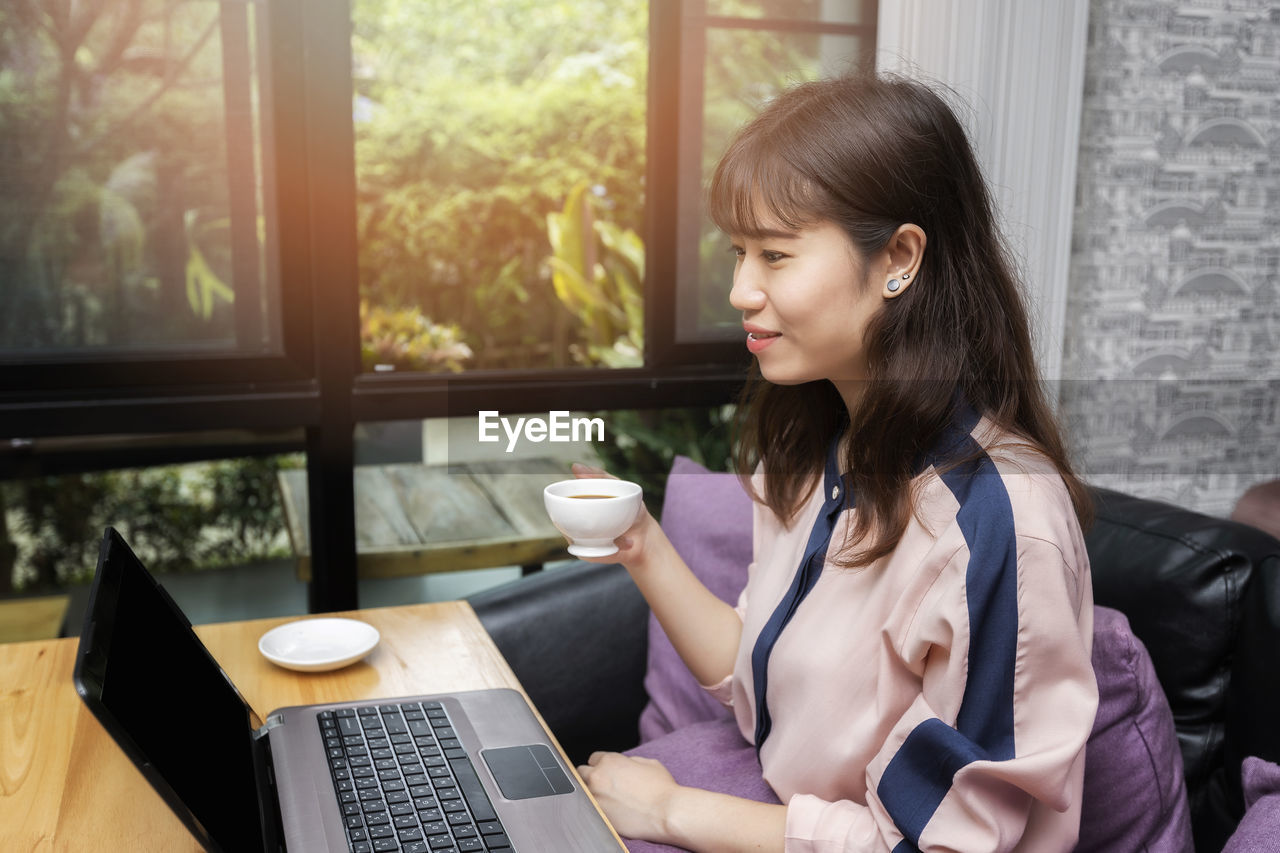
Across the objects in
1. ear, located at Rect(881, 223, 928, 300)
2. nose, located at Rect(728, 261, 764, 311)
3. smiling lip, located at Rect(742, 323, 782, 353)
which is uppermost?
ear, located at Rect(881, 223, 928, 300)

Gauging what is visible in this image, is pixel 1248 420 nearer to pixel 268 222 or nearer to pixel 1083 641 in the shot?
pixel 1083 641

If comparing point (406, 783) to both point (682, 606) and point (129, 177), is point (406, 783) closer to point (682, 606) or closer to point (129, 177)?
point (682, 606)

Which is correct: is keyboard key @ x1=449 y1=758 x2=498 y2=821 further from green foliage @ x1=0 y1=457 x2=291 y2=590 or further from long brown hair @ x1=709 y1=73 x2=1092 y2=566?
green foliage @ x1=0 y1=457 x2=291 y2=590

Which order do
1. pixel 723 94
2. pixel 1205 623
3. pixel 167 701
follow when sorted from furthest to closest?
pixel 723 94 < pixel 1205 623 < pixel 167 701

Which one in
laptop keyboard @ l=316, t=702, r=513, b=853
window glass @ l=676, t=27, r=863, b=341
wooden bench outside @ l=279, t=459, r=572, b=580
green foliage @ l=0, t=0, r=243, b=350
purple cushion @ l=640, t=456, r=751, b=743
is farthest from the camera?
wooden bench outside @ l=279, t=459, r=572, b=580

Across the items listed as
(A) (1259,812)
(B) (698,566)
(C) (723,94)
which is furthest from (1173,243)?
(A) (1259,812)

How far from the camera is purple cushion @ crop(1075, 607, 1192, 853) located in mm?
1102

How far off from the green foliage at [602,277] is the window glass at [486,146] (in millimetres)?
1001

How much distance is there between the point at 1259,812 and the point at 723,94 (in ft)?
5.79

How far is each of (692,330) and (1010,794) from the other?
155 cm

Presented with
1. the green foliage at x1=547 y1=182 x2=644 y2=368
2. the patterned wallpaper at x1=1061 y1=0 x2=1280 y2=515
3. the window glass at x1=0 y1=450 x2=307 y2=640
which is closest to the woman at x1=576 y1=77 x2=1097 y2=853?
the patterned wallpaper at x1=1061 y1=0 x2=1280 y2=515

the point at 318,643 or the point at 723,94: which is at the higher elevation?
the point at 723,94

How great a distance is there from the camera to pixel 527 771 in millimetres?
976

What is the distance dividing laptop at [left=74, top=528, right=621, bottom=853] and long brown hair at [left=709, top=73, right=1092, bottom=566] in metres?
0.41
